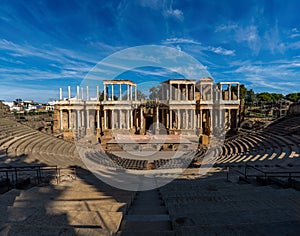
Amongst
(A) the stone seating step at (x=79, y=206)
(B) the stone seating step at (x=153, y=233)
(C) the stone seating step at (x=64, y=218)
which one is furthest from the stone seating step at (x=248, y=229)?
(A) the stone seating step at (x=79, y=206)

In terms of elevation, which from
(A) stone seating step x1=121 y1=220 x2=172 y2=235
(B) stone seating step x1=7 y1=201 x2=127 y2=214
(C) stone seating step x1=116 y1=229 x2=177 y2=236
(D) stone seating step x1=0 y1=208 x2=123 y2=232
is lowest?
(B) stone seating step x1=7 y1=201 x2=127 y2=214

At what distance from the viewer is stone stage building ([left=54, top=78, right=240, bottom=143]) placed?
3100 cm

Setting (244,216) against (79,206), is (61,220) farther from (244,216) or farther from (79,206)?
(244,216)

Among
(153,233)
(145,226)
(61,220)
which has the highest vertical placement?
(153,233)

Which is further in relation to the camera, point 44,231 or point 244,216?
point 244,216

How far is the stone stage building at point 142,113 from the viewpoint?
31.0 meters

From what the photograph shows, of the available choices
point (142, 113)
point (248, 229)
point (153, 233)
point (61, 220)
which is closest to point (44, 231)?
point (61, 220)

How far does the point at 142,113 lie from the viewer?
34.8 m

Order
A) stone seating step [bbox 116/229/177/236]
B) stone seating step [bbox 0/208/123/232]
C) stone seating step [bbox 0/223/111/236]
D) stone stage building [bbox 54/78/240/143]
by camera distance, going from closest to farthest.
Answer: stone seating step [bbox 0/223/111/236] → stone seating step [bbox 116/229/177/236] → stone seating step [bbox 0/208/123/232] → stone stage building [bbox 54/78/240/143]

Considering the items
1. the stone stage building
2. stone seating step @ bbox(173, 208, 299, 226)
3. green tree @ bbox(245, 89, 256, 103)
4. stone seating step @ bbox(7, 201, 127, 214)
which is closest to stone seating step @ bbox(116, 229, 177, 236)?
stone seating step @ bbox(173, 208, 299, 226)

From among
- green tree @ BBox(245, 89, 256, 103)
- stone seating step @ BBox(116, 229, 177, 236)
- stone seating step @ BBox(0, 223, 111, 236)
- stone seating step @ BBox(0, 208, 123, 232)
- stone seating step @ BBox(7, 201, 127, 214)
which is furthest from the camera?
green tree @ BBox(245, 89, 256, 103)

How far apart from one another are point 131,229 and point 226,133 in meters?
31.4

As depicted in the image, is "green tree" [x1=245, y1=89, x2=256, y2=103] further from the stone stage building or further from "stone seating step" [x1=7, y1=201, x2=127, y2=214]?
"stone seating step" [x1=7, y1=201, x2=127, y2=214]

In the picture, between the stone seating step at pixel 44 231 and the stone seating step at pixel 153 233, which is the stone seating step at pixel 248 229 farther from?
the stone seating step at pixel 44 231
